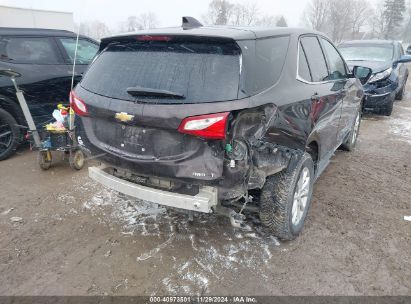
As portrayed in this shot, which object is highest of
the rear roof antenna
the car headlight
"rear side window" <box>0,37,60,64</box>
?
the rear roof antenna

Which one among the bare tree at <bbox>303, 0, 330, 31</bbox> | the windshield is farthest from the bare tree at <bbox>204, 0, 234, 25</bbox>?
the windshield

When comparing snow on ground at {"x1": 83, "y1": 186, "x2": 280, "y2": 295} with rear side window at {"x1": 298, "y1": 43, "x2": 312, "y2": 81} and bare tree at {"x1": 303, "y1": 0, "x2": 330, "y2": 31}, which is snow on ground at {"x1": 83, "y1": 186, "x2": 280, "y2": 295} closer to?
rear side window at {"x1": 298, "y1": 43, "x2": 312, "y2": 81}

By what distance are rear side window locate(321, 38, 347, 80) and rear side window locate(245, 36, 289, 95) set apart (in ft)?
4.16

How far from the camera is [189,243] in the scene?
10.6 ft

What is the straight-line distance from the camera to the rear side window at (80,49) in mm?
6023

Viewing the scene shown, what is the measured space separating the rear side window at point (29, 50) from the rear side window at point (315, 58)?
413 cm

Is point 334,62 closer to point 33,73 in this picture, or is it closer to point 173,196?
point 173,196

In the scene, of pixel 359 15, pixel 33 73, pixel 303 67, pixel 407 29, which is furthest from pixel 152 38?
pixel 407 29

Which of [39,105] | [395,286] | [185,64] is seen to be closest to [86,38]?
[39,105]

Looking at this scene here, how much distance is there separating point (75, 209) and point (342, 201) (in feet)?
9.92

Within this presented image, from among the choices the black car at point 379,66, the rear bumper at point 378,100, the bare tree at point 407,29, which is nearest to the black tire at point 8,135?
the black car at point 379,66

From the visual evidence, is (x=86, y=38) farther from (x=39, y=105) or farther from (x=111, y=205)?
(x=111, y=205)

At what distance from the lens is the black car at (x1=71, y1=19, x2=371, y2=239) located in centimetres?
250

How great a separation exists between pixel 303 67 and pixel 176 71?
137cm
